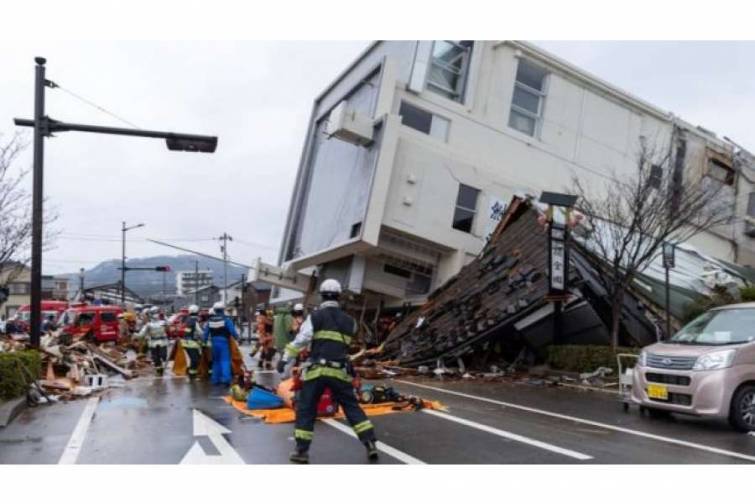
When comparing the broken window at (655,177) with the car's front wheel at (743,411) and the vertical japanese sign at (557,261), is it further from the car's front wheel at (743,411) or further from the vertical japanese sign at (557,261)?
the car's front wheel at (743,411)

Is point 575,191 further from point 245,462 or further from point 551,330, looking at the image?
point 245,462

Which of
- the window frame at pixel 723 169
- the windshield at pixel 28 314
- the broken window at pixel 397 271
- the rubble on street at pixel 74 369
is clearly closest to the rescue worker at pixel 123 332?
the rubble on street at pixel 74 369

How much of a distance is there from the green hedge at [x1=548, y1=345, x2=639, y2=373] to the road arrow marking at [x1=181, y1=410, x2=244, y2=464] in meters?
9.18

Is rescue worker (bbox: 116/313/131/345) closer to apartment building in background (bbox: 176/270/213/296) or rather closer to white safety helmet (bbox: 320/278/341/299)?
white safety helmet (bbox: 320/278/341/299)

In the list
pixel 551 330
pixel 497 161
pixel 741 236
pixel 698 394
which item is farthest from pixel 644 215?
pixel 741 236

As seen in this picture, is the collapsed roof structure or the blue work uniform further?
the collapsed roof structure

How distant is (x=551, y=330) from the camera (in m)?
18.0

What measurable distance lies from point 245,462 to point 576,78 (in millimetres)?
24616

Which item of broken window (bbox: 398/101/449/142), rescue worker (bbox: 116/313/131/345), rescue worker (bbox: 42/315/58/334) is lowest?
rescue worker (bbox: 42/315/58/334)

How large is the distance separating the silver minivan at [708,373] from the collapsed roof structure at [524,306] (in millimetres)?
6211

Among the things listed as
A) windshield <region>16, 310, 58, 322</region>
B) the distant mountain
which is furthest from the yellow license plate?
the distant mountain

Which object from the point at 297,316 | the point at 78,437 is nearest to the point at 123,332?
the point at 297,316

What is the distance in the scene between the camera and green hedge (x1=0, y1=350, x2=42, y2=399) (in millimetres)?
10070

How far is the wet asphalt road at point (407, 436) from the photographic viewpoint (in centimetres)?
690
